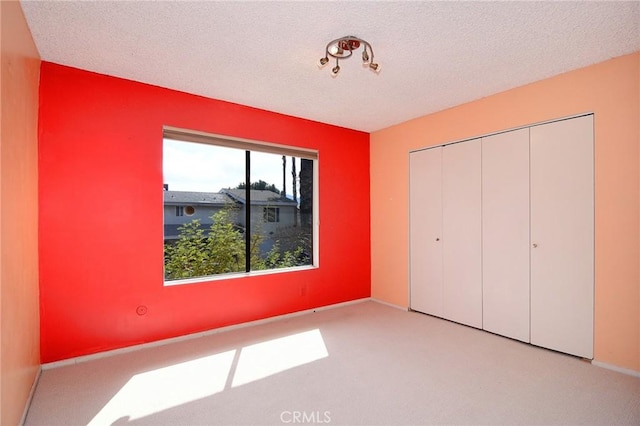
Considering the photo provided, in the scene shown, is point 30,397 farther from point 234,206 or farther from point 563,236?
point 563,236

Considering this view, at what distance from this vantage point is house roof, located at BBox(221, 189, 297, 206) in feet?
12.2

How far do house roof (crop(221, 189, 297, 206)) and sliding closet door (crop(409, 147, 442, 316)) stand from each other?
5.46 feet

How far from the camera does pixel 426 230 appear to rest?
4.05 meters

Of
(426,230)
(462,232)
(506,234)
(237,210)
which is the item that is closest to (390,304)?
(426,230)

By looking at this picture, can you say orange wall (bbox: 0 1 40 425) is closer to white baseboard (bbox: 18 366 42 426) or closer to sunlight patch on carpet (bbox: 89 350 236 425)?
white baseboard (bbox: 18 366 42 426)

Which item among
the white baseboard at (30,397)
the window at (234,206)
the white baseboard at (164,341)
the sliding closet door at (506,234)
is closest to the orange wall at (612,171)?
the sliding closet door at (506,234)

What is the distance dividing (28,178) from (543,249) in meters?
4.33

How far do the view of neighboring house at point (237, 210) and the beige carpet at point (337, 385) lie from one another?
124 centimetres

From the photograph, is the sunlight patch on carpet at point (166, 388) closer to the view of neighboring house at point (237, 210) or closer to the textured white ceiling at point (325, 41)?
the view of neighboring house at point (237, 210)

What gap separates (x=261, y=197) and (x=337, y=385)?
2.37 metres

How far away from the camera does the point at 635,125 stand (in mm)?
2447

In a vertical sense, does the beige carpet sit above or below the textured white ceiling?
below

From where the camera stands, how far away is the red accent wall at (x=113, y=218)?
2607 mm

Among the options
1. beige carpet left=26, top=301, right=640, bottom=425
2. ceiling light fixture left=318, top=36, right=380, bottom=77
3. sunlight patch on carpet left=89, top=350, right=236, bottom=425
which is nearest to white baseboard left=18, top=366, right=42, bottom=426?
beige carpet left=26, top=301, right=640, bottom=425
